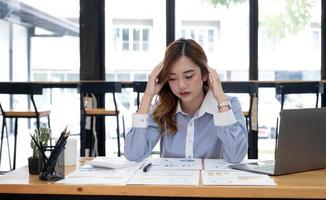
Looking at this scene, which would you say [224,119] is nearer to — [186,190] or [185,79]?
[185,79]

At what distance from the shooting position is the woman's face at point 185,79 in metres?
1.87

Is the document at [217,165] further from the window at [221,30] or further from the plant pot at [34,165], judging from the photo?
the window at [221,30]

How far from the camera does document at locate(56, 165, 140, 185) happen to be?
1.33m

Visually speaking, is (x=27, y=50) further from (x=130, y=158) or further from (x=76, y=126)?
(x=130, y=158)

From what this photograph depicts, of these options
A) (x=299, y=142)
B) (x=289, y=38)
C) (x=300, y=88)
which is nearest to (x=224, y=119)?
(x=299, y=142)

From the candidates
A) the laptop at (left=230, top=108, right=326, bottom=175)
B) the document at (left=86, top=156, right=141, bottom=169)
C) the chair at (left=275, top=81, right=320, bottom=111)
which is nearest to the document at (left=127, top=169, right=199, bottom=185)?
the document at (left=86, top=156, right=141, bottom=169)

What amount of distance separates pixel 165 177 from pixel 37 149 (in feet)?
1.51

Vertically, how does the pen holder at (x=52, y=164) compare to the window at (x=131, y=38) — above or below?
below

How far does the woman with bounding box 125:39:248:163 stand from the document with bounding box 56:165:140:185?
27cm

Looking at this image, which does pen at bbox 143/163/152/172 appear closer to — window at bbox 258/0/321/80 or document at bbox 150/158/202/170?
document at bbox 150/158/202/170

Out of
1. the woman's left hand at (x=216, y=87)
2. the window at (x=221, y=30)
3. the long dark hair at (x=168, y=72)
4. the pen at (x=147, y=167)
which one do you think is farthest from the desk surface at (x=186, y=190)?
the window at (x=221, y=30)

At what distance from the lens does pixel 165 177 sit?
4.50 feet

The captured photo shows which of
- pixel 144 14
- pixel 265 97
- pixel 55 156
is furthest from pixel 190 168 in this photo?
pixel 144 14

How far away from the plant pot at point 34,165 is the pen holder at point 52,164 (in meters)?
0.05
